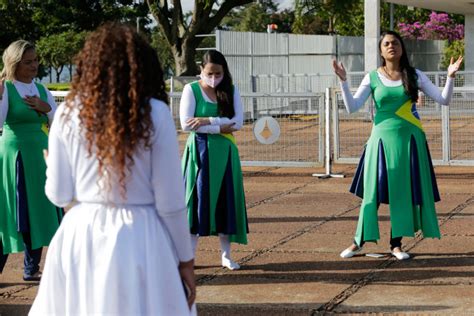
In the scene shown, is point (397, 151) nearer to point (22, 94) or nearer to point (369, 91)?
point (369, 91)

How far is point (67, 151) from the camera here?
4082 millimetres

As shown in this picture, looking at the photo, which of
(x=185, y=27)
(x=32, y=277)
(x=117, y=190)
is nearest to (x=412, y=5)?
(x=185, y=27)

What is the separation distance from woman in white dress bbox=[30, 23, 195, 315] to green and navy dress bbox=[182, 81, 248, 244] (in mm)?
Result: 3919

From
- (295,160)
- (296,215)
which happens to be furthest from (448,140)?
(296,215)

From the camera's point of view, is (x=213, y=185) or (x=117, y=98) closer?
(x=117, y=98)

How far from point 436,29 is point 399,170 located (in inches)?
1675

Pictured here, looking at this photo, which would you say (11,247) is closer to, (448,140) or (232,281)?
(232,281)

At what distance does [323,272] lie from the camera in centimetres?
800

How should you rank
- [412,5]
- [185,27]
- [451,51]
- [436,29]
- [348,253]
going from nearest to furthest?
[348,253]
[412,5]
[185,27]
[451,51]
[436,29]

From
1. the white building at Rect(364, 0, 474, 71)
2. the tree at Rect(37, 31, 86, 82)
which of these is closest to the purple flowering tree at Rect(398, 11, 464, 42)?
the white building at Rect(364, 0, 474, 71)

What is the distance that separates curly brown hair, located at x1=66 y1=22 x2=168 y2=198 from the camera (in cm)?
392

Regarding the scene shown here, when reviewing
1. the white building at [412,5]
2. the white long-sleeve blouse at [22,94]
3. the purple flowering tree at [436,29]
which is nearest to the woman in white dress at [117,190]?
the white long-sleeve blouse at [22,94]

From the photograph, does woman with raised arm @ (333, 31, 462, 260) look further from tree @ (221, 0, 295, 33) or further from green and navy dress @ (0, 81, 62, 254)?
tree @ (221, 0, 295, 33)

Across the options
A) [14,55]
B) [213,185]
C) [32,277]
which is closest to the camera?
[14,55]
